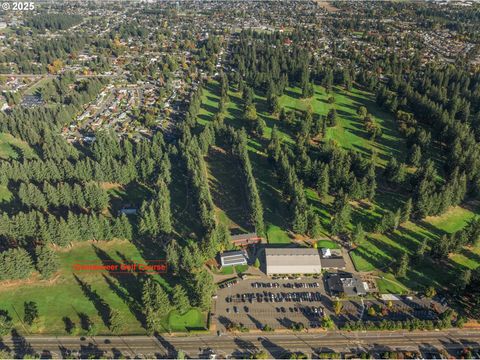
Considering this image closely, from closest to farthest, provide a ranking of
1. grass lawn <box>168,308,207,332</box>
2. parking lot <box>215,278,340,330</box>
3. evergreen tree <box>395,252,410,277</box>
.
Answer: grass lawn <box>168,308,207,332</box> → parking lot <box>215,278,340,330</box> → evergreen tree <box>395,252,410,277</box>

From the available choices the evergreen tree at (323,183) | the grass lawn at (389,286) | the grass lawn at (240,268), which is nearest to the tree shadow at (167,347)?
the grass lawn at (240,268)

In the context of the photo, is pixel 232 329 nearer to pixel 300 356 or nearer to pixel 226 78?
pixel 300 356

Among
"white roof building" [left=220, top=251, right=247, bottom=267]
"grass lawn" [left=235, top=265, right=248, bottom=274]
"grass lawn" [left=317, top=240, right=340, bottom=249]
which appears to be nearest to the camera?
"grass lawn" [left=235, top=265, right=248, bottom=274]

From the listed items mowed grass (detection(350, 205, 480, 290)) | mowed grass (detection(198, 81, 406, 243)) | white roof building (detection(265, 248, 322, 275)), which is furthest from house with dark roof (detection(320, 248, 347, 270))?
mowed grass (detection(198, 81, 406, 243))

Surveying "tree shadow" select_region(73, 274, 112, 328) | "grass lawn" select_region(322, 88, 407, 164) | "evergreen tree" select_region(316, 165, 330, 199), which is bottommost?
"tree shadow" select_region(73, 274, 112, 328)

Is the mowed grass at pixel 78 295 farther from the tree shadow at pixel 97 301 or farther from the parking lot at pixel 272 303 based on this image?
the parking lot at pixel 272 303

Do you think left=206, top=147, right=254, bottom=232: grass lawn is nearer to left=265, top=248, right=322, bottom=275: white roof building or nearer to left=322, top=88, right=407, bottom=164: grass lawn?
left=265, top=248, right=322, bottom=275: white roof building
